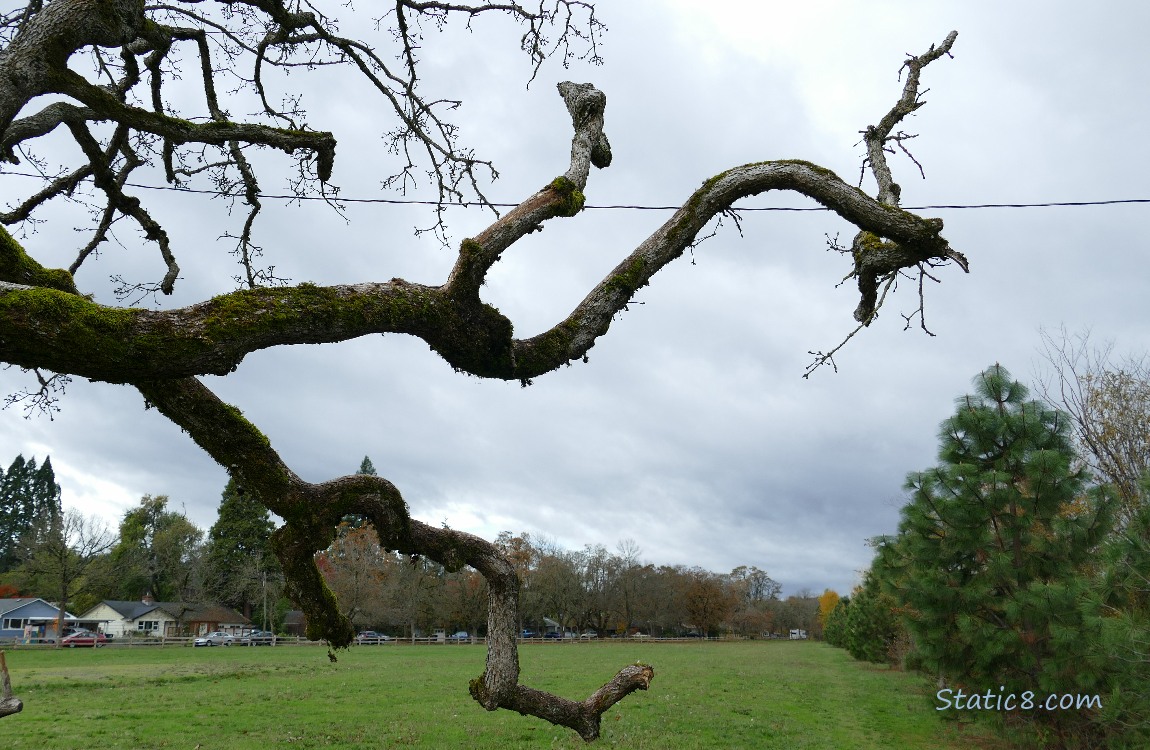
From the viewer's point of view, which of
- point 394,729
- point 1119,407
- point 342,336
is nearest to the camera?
point 342,336

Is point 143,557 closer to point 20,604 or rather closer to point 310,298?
point 20,604

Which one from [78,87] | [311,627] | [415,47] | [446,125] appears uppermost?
[415,47]

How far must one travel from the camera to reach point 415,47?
586cm

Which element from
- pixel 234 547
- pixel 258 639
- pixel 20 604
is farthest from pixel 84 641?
pixel 20 604

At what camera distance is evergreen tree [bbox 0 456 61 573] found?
250ft

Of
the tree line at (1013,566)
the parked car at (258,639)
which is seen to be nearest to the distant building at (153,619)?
the parked car at (258,639)

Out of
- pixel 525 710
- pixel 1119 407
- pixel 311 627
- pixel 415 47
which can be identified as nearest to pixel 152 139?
pixel 415 47

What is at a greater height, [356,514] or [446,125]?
[446,125]

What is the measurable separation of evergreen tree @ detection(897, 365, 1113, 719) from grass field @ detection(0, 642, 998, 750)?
3672mm

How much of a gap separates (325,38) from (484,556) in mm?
4130

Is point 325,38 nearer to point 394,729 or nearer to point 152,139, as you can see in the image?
point 152,139

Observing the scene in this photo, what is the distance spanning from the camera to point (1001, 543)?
10.9 metres

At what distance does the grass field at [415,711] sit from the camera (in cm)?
1247

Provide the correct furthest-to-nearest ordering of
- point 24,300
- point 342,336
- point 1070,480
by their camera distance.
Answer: point 1070,480 < point 342,336 < point 24,300
